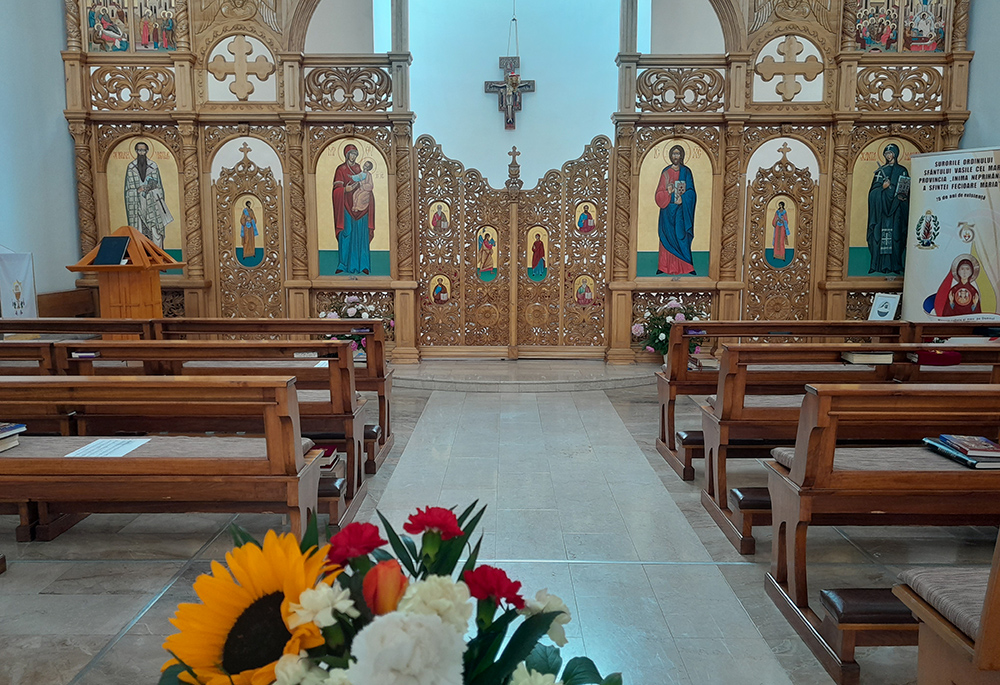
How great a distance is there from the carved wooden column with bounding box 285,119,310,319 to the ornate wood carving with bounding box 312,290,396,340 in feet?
0.52

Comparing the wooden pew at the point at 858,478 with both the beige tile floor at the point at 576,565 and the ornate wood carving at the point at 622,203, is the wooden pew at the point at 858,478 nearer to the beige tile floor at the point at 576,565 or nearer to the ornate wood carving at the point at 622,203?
the beige tile floor at the point at 576,565

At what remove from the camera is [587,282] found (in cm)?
909

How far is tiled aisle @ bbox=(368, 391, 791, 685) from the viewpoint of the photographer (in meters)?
2.76

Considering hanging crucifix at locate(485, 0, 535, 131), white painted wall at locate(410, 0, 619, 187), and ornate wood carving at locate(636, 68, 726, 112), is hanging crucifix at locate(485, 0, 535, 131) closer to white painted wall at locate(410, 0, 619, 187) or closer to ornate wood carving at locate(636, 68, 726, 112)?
white painted wall at locate(410, 0, 619, 187)

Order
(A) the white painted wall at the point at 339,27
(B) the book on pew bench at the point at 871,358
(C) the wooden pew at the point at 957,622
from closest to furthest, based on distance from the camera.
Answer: (C) the wooden pew at the point at 957,622, (B) the book on pew bench at the point at 871,358, (A) the white painted wall at the point at 339,27

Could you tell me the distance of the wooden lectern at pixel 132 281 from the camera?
22.4 ft

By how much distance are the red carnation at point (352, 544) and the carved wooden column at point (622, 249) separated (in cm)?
822

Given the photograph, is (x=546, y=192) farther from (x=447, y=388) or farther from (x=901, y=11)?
(x=901, y=11)

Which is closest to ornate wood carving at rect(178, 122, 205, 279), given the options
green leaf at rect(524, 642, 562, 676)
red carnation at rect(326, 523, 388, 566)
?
green leaf at rect(524, 642, 562, 676)

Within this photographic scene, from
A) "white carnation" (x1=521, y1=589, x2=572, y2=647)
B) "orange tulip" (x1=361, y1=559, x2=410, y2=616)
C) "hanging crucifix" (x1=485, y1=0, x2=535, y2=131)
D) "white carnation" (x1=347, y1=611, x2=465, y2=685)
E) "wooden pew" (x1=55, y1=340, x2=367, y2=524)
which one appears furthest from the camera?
"hanging crucifix" (x1=485, y1=0, x2=535, y2=131)

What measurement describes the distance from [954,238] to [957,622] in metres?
7.74

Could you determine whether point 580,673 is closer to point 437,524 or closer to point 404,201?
point 437,524

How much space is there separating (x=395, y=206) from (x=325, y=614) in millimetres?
8436

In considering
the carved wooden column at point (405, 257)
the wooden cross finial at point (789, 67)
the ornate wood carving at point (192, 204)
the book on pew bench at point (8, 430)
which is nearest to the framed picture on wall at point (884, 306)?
the wooden cross finial at point (789, 67)
